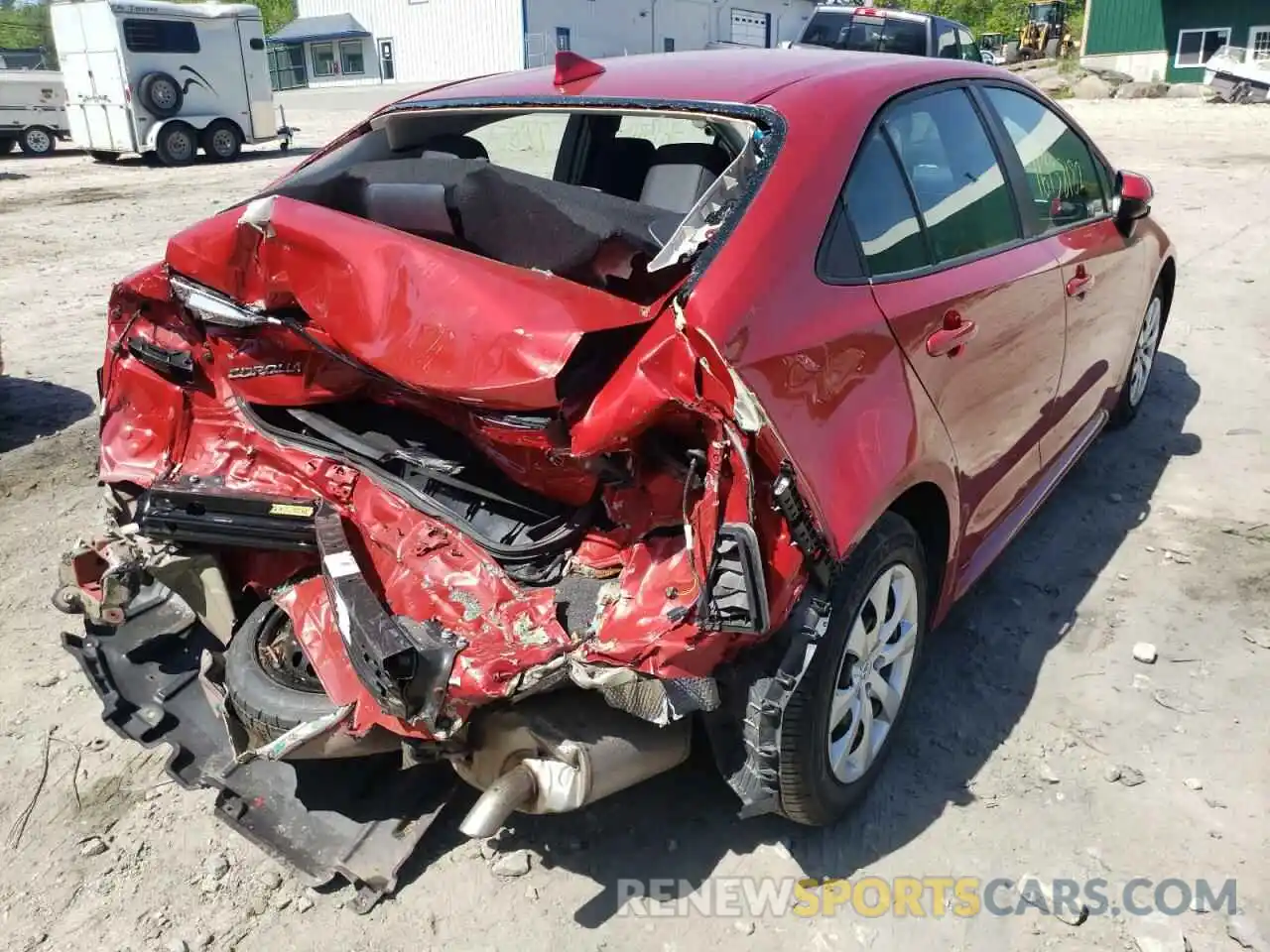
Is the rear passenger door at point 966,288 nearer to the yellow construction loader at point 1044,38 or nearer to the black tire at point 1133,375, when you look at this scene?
the black tire at point 1133,375

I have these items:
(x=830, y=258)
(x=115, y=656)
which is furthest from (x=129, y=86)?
(x=830, y=258)

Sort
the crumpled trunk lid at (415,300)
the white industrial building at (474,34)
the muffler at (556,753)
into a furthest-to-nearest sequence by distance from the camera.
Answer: the white industrial building at (474,34), the muffler at (556,753), the crumpled trunk lid at (415,300)

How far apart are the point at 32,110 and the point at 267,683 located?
→ 21.9 metres

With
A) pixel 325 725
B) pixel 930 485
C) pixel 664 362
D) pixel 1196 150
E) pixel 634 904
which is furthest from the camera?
pixel 1196 150

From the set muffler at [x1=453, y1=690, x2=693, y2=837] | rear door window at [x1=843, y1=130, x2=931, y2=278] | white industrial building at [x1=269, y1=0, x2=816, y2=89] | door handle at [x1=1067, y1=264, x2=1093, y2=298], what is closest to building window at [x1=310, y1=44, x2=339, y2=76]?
white industrial building at [x1=269, y1=0, x2=816, y2=89]

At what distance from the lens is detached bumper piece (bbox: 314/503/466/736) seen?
6.79 ft

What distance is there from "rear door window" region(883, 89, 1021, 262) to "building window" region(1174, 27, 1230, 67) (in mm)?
34369

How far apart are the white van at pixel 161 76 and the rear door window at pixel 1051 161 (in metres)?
18.1

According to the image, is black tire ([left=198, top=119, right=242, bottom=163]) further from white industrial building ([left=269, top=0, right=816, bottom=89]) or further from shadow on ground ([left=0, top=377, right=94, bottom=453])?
white industrial building ([left=269, top=0, right=816, bottom=89])

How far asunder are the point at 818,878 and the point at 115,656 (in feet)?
7.09

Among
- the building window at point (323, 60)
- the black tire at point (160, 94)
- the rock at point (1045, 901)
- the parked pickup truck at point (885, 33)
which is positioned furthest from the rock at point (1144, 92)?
the building window at point (323, 60)

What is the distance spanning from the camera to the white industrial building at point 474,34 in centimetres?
3575

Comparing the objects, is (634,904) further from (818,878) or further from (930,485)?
(930,485)

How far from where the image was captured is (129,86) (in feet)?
57.5
